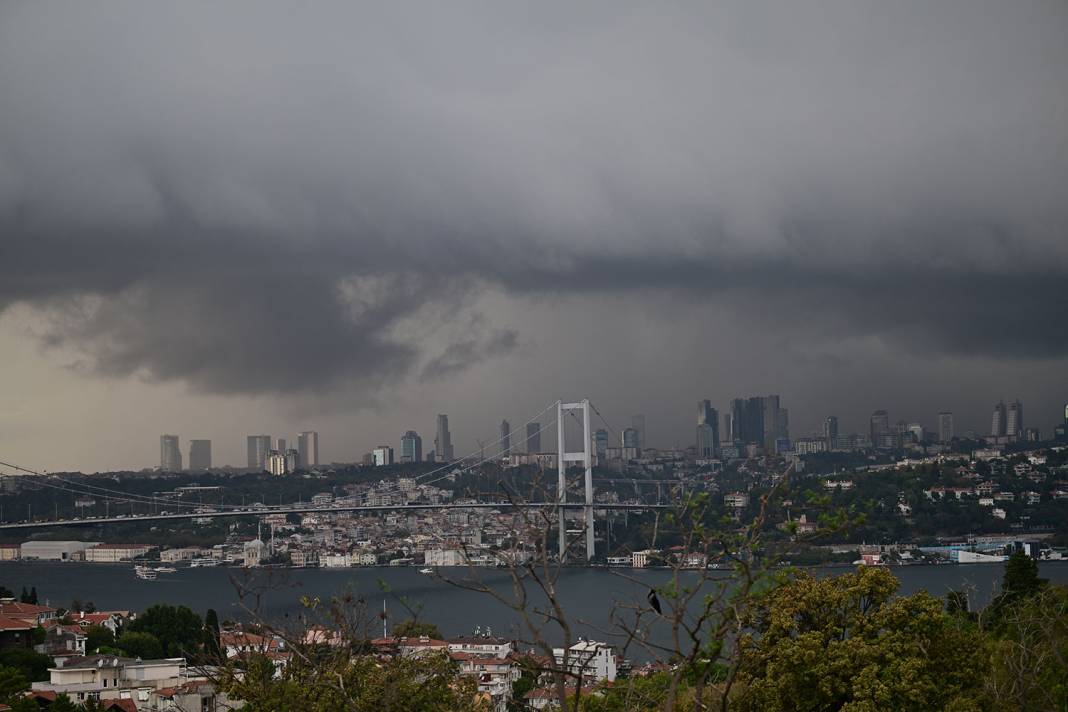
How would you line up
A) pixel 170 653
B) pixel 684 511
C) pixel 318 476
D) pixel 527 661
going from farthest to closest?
pixel 318 476 → pixel 170 653 → pixel 684 511 → pixel 527 661

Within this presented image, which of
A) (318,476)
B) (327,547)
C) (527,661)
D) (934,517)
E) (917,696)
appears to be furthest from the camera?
(318,476)

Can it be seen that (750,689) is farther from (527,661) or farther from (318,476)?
(318,476)

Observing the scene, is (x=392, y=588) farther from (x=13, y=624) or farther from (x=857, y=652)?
(x=857, y=652)

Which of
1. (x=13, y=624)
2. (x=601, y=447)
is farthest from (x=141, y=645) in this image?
(x=601, y=447)

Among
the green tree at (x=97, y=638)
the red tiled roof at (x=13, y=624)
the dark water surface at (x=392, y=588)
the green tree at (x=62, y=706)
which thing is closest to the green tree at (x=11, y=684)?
the green tree at (x=62, y=706)

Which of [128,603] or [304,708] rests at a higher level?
[304,708]

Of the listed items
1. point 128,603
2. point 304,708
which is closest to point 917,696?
point 304,708
